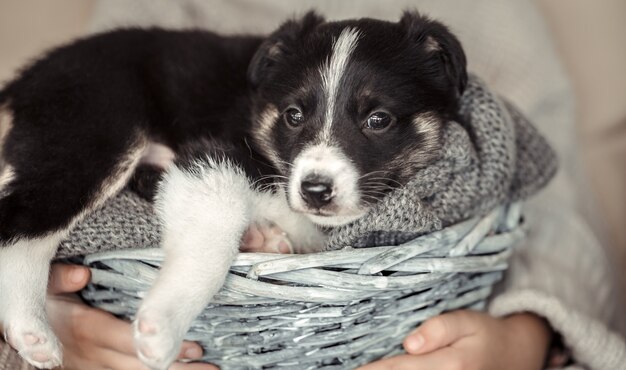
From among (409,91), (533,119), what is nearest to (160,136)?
(409,91)

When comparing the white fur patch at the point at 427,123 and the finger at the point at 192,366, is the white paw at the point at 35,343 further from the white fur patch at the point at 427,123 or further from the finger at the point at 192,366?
the white fur patch at the point at 427,123

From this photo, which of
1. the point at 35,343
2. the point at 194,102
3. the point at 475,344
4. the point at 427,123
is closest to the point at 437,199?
the point at 427,123

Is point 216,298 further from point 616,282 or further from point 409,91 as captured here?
point 616,282

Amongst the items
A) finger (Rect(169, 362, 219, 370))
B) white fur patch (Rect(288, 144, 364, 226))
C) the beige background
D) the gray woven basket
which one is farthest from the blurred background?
finger (Rect(169, 362, 219, 370))

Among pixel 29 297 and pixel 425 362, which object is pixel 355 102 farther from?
pixel 29 297

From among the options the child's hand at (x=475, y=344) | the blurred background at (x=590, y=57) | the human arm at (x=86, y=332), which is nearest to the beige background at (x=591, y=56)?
the blurred background at (x=590, y=57)

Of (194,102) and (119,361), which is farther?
(194,102)
